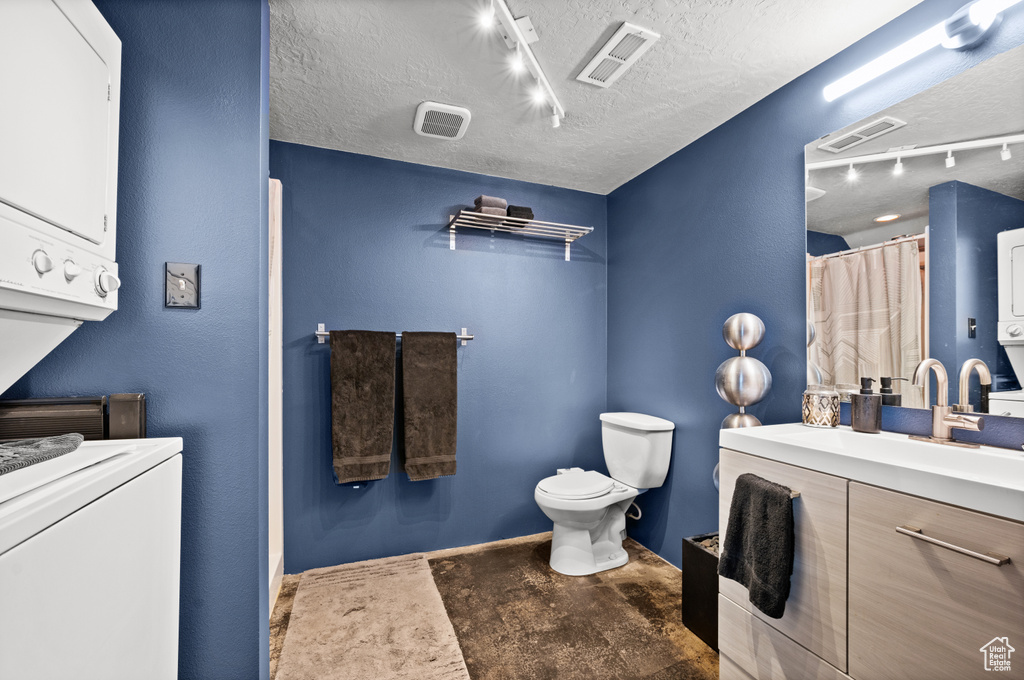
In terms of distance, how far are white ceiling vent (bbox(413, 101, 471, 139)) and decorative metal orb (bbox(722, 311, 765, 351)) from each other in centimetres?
151

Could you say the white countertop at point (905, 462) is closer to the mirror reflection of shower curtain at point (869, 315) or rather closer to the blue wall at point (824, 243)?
the mirror reflection of shower curtain at point (869, 315)

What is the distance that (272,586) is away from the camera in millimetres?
2076

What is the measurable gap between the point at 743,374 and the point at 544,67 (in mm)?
1438

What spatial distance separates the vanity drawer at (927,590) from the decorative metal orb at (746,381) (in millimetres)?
693

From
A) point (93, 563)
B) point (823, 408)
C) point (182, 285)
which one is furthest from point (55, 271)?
point (823, 408)

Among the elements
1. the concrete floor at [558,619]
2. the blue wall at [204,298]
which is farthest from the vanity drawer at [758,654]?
the blue wall at [204,298]

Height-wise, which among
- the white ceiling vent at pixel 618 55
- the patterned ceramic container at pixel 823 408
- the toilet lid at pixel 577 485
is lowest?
the toilet lid at pixel 577 485

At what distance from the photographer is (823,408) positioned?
1.65 m

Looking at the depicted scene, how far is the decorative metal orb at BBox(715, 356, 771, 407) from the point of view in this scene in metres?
1.80

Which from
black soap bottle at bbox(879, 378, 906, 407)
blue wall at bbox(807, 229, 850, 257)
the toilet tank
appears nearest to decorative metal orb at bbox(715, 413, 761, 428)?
black soap bottle at bbox(879, 378, 906, 407)

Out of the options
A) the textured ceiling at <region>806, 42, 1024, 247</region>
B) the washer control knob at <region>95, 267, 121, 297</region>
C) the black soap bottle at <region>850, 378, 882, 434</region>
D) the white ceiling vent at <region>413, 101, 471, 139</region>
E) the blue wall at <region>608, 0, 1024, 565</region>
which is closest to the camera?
the washer control knob at <region>95, 267, 121, 297</region>

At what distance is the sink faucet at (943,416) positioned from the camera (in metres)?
1.31

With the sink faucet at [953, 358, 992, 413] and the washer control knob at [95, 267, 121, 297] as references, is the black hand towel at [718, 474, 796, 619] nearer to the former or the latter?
the sink faucet at [953, 358, 992, 413]

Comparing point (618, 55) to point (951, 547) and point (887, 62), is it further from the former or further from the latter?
point (951, 547)
